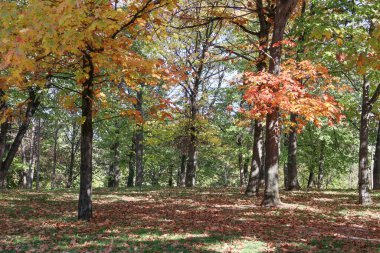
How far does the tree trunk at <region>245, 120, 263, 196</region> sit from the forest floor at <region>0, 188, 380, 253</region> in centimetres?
327

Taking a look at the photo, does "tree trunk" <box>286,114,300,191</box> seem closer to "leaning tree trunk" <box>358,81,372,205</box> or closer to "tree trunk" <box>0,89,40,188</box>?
"leaning tree trunk" <box>358,81,372,205</box>

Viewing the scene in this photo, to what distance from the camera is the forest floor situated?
7039 mm

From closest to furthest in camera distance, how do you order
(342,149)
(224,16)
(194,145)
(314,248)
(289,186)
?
(314,248), (224,16), (289,186), (194,145), (342,149)

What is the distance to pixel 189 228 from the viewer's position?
884 cm

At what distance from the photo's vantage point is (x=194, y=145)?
79.6ft

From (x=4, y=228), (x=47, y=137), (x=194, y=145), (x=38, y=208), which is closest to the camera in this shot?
(x=4, y=228)

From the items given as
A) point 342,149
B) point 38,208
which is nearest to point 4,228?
point 38,208

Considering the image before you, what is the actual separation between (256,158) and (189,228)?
8505mm

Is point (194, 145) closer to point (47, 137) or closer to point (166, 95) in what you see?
point (166, 95)

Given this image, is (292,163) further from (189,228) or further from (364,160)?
(189,228)

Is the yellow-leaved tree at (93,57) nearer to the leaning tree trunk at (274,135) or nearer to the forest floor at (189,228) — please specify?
the forest floor at (189,228)

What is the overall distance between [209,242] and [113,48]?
210 inches

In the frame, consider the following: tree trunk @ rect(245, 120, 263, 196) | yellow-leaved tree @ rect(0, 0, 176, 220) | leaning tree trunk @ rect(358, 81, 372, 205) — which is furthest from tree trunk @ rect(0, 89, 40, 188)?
leaning tree trunk @ rect(358, 81, 372, 205)

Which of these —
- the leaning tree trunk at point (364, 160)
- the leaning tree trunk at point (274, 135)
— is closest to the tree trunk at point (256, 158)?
the leaning tree trunk at point (274, 135)
